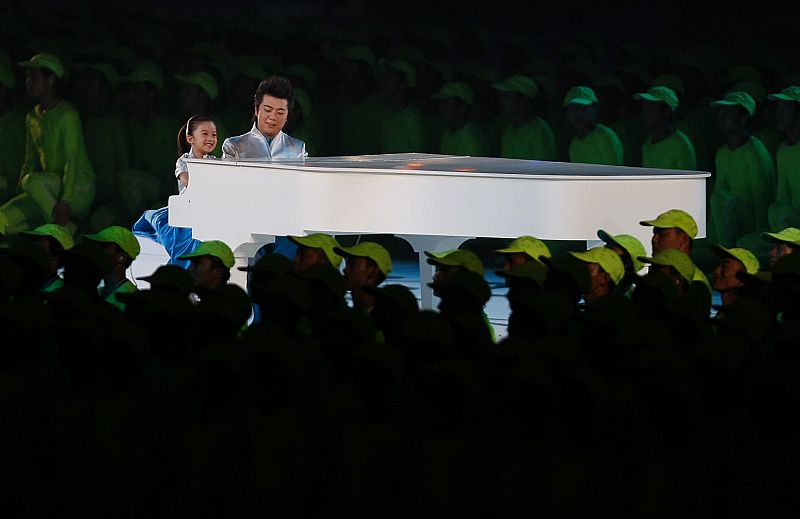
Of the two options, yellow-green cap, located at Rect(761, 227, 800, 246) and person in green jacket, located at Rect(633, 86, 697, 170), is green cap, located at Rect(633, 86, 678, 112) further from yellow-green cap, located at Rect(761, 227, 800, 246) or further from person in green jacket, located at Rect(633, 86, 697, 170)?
yellow-green cap, located at Rect(761, 227, 800, 246)

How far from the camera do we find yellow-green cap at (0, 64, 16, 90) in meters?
12.0

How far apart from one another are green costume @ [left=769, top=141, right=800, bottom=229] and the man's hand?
3917mm

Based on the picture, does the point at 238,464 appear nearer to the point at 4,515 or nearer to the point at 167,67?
the point at 4,515

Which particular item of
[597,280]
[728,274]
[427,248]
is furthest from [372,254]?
[427,248]

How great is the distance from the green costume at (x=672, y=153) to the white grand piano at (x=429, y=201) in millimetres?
2853

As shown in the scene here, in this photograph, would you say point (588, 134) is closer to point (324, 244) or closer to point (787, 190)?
point (787, 190)

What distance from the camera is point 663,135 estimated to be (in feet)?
35.8

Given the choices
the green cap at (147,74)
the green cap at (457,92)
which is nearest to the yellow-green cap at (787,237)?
the green cap at (457,92)

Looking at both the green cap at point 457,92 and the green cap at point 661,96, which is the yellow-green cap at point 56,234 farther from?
the green cap at point 457,92

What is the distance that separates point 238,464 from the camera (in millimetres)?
4520

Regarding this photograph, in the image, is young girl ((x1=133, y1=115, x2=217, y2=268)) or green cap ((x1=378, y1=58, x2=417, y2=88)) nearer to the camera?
young girl ((x1=133, y1=115, x2=217, y2=268))

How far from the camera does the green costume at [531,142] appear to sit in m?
11.6

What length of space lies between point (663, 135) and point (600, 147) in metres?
0.40

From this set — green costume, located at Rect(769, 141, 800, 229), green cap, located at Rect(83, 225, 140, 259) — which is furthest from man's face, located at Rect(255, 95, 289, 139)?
green costume, located at Rect(769, 141, 800, 229)
